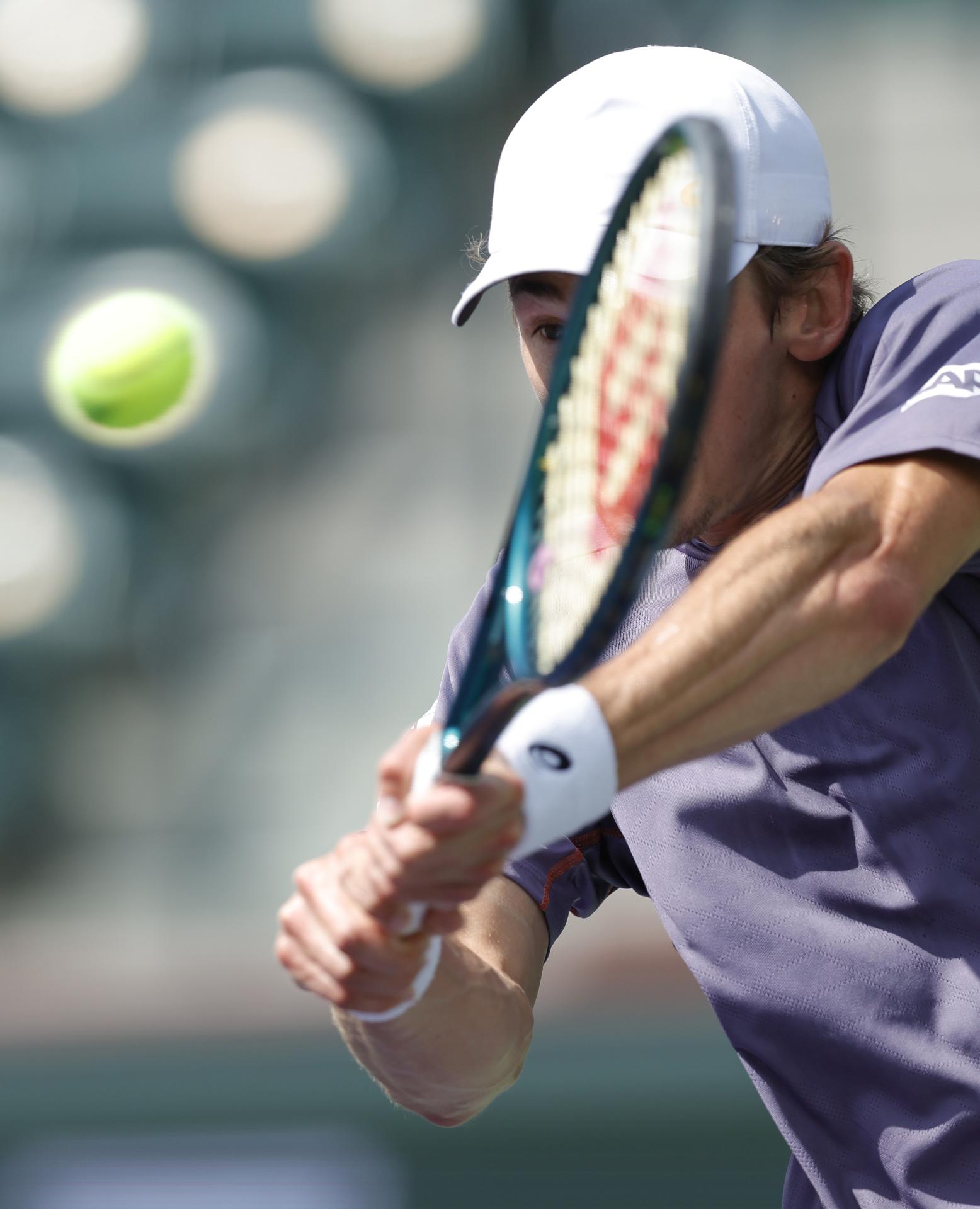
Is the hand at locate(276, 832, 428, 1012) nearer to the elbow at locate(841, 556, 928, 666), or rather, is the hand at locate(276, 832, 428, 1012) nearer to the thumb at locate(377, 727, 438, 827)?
the thumb at locate(377, 727, 438, 827)

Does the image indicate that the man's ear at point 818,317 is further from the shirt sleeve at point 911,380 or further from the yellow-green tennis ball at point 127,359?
the yellow-green tennis ball at point 127,359

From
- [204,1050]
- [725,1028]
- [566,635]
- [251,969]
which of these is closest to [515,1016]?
[725,1028]

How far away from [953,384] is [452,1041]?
2.60 ft

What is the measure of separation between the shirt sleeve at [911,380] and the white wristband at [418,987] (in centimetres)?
50

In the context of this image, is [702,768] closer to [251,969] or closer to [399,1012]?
[399,1012]

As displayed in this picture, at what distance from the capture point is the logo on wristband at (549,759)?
1.14 metres

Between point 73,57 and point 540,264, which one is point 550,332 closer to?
point 540,264

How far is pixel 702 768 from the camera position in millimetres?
1820

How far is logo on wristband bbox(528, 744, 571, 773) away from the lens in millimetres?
1144

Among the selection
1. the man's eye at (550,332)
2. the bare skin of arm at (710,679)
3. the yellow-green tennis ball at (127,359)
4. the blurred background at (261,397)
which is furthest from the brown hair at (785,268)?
the yellow-green tennis ball at (127,359)

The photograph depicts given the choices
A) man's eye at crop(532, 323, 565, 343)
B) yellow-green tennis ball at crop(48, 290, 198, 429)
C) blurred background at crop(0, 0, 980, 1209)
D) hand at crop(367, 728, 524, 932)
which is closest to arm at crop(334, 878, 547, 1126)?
hand at crop(367, 728, 524, 932)

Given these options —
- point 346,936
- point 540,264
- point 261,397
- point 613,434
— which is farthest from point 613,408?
point 261,397

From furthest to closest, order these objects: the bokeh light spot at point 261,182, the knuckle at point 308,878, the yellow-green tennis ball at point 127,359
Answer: the bokeh light spot at point 261,182 < the yellow-green tennis ball at point 127,359 < the knuckle at point 308,878

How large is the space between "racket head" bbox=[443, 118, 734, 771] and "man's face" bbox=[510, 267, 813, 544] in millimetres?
364
